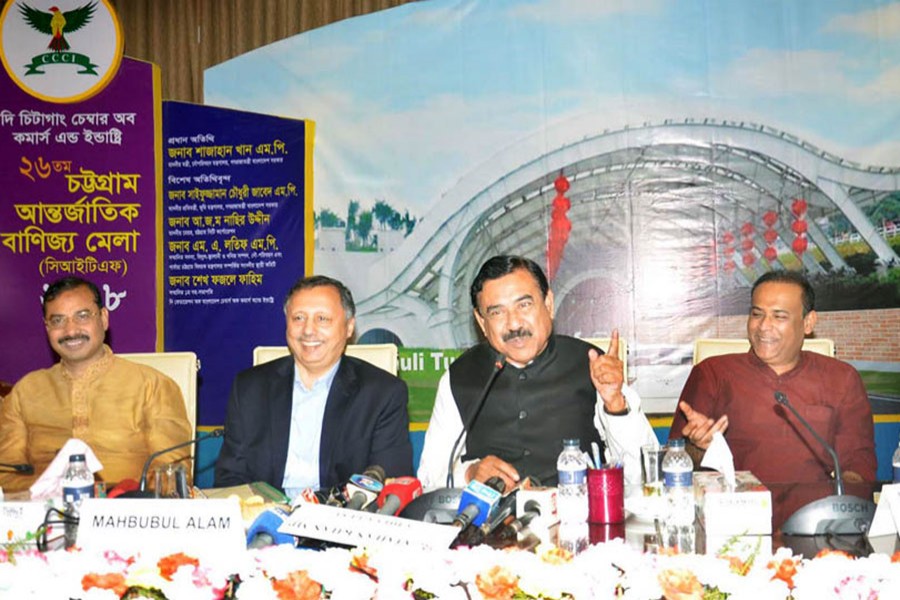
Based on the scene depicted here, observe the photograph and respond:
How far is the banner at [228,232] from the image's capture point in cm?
543

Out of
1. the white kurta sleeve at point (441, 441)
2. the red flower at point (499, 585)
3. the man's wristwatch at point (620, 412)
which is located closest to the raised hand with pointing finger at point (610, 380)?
the man's wristwatch at point (620, 412)

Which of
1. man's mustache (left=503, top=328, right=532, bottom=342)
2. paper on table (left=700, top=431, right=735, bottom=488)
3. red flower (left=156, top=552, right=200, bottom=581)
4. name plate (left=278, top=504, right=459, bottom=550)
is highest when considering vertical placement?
man's mustache (left=503, top=328, right=532, bottom=342)

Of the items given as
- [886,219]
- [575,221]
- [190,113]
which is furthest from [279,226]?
[886,219]

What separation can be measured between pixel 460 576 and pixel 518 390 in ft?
5.29

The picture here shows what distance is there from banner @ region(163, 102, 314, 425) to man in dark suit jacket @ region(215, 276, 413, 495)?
2.30 m

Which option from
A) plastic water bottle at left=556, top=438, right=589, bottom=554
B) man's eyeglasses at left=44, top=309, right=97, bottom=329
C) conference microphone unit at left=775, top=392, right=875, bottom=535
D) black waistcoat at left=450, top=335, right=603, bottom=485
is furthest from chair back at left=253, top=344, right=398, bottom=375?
conference microphone unit at left=775, top=392, right=875, bottom=535

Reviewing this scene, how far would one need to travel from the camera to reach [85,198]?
18.1ft

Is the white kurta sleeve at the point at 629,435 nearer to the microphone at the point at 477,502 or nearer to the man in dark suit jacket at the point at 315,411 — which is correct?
the man in dark suit jacket at the point at 315,411

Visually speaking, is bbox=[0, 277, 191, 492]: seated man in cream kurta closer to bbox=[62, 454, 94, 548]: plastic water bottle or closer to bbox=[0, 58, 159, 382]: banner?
bbox=[62, 454, 94, 548]: plastic water bottle

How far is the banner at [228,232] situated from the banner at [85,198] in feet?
0.45

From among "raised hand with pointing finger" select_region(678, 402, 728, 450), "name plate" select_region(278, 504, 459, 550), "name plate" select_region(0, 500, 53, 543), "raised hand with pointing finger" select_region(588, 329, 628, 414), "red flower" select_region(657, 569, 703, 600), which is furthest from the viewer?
"raised hand with pointing finger" select_region(678, 402, 728, 450)

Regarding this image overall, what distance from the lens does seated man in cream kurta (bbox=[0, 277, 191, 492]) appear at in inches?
139

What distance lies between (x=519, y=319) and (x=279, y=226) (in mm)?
2775

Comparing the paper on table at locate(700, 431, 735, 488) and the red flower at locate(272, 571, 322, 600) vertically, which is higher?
the paper on table at locate(700, 431, 735, 488)
